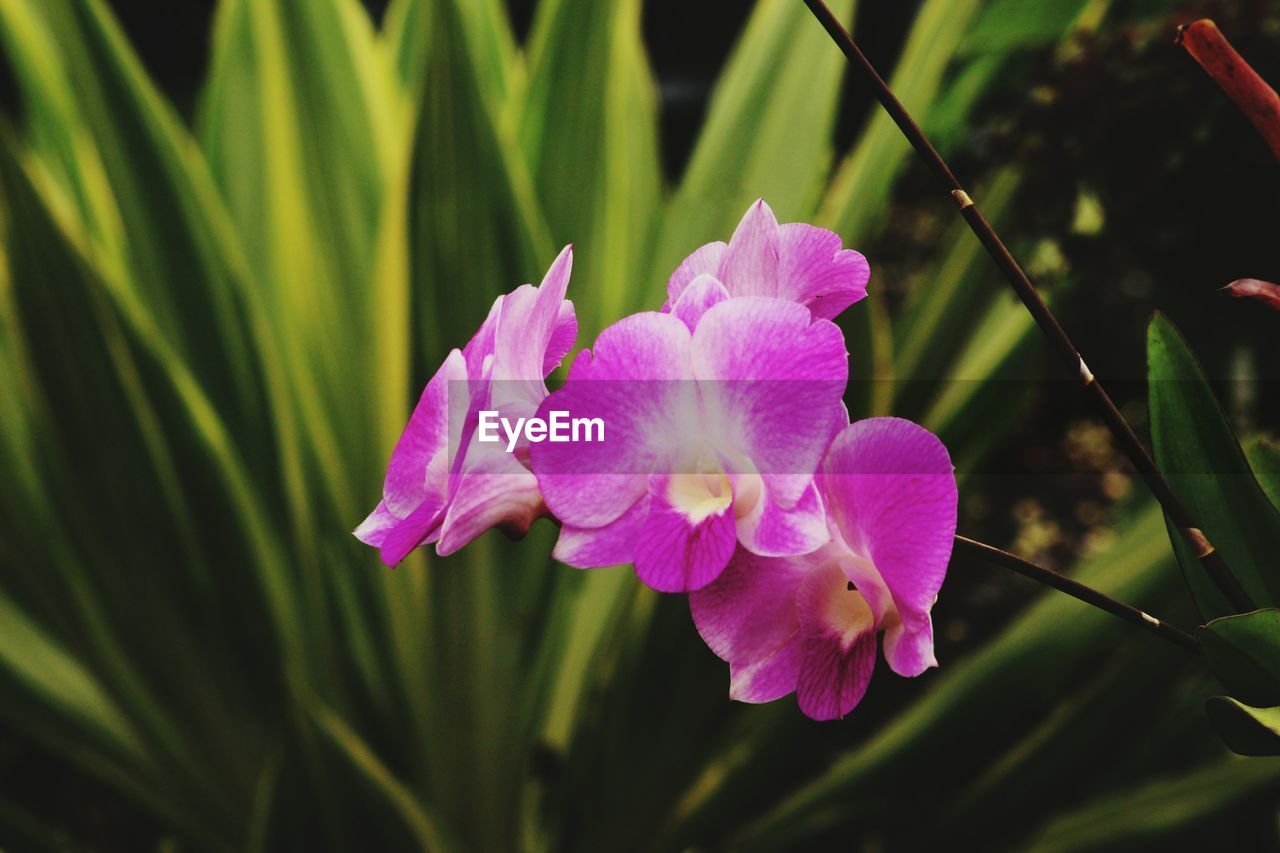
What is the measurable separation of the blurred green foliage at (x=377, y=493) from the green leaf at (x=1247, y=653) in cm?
35

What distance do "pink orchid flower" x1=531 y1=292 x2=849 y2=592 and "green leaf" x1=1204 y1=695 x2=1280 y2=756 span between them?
6 cm

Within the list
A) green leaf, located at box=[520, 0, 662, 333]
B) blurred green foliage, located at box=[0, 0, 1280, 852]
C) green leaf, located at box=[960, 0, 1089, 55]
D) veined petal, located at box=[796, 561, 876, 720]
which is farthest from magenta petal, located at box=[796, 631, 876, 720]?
green leaf, located at box=[960, 0, 1089, 55]

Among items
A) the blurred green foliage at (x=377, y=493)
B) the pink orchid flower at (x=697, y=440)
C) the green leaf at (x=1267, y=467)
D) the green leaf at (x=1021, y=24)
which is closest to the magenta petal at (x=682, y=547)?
the pink orchid flower at (x=697, y=440)

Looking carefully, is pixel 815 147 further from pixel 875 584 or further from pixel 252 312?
pixel 875 584

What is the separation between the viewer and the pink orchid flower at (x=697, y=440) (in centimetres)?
13

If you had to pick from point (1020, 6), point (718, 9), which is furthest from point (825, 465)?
point (718, 9)

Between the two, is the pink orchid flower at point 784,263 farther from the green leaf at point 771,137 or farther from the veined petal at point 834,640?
the green leaf at point 771,137

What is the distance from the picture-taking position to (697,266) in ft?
0.54

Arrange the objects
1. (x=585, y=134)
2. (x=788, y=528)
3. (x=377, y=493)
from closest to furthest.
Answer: (x=788, y=528) → (x=377, y=493) → (x=585, y=134)

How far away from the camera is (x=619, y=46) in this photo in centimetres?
67

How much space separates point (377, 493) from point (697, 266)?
0.41 metres

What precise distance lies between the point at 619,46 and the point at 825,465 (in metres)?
0.59

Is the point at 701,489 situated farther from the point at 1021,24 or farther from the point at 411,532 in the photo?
the point at 1021,24

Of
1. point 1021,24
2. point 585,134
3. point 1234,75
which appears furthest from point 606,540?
point 1021,24
